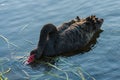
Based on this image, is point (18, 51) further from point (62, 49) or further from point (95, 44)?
point (95, 44)

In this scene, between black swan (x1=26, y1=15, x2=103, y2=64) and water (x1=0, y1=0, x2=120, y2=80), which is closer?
water (x1=0, y1=0, x2=120, y2=80)

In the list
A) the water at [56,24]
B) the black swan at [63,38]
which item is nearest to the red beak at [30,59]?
the black swan at [63,38]

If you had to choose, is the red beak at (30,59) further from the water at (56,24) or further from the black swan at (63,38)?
the water at (56,24)

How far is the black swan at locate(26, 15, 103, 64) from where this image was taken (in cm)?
1095

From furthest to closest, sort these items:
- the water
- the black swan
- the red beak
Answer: the black swan → the red beak → the water

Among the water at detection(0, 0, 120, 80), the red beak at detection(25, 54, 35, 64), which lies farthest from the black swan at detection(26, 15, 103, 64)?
the water at detection(0, 0, 120, 80)

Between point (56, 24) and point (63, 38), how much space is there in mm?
1282

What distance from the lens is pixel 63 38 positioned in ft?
36.9

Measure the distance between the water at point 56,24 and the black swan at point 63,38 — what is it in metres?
0.34

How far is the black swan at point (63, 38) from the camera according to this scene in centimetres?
1095

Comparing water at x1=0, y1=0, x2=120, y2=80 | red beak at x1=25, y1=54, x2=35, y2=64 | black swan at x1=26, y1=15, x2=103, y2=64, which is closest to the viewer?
water at x1=0, y1=0, x2=120, y2=80

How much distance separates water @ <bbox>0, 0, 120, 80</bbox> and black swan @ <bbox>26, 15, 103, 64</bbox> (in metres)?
0.34

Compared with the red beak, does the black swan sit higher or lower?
higher

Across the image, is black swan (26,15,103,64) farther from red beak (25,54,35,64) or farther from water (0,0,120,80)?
water (0,0,120,80)
